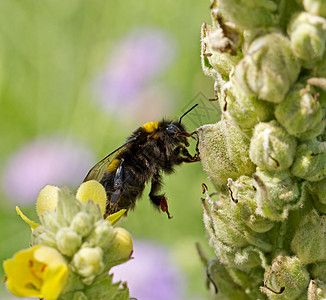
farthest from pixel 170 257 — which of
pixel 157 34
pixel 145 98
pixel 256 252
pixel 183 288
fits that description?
pixel 256 252

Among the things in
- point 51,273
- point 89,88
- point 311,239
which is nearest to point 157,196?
point 311,239

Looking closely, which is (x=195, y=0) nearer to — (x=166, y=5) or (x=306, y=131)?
(x=166, y=5)

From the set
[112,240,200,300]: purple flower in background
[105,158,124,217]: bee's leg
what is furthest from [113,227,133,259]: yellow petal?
[112,240,200,300]: purple flower in background

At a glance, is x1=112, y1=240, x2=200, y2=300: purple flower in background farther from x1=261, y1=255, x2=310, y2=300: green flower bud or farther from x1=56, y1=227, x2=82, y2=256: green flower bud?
x1=56, y1=227, x2=82, y2=256: green flower bud

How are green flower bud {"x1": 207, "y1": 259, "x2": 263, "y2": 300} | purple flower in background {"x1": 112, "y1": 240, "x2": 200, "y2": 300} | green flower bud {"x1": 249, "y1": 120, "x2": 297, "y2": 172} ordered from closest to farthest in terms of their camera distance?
green flower bud {"x1": 249, "y1": 120, "x2": 297, "y2": 172} → green flower bud {"x1": 207, "y1": 259, "x2": 263, "y2": 300} → purple flower in background {"x1": 112, "y1": 240, "x2": 200, "y2": 300}

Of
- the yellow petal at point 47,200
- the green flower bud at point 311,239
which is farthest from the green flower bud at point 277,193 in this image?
the yellow petal at point 47,200

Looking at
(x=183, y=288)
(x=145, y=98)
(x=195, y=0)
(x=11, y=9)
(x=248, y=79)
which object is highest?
(x=11, y=9)

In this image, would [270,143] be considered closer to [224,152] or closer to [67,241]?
[224,152]
